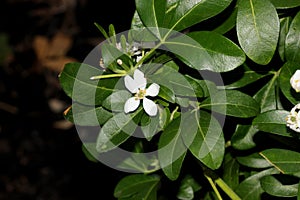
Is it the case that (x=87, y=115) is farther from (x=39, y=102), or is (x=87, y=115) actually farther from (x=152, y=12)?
(x=39, y=102)

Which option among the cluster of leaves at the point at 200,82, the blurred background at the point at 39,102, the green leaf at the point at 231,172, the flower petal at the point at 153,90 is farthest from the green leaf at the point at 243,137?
the blurred background at the point at 39,102

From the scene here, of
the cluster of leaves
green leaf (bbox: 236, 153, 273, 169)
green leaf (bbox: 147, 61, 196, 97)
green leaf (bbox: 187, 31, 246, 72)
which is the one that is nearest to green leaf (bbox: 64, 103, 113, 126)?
the cluster of leaves

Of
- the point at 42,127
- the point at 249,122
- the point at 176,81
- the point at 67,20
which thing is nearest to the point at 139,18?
the point at 176,81

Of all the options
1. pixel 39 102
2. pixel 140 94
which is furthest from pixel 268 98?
pixel 39 102

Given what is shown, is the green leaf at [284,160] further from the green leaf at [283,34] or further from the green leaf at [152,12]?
the green leaf at [152,12]

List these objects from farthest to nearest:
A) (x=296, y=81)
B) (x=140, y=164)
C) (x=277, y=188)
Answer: (x=140, y=164)
(x=277, y=188)
(x=296, y=81)

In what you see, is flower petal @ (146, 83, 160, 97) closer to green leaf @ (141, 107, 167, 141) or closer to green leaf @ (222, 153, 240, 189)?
green leaf @ (141, 107, 167, 141)
